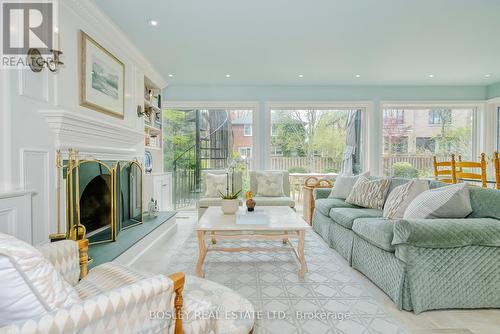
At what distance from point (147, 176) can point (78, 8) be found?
2.24m

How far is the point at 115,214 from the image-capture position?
272 cm

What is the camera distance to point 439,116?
556cm

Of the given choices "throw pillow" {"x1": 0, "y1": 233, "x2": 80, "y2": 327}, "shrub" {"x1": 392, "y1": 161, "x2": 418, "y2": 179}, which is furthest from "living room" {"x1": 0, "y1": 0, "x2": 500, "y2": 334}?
"shrub" {"x1": 392, "y1": 161, "x2": 418, "y2": 179}

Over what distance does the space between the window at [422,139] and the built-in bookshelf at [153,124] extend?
4.48 metres

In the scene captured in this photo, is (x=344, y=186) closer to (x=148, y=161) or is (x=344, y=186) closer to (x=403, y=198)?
(x=403, y=198)

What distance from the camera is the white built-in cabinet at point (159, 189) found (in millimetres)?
4012

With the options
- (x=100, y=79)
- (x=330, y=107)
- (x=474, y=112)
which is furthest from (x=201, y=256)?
(x=474, y=112)

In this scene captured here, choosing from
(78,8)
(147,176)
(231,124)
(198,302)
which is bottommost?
(198,302)

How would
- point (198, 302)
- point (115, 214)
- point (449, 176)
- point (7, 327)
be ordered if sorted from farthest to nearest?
point (449, 176)
point (115, 214)
point (198, 302)
point (7, 327)

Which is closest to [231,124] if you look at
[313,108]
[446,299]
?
[313,108]

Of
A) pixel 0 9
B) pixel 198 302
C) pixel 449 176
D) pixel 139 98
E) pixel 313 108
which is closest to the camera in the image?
pixel 198 302

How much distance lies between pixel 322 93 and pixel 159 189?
3.58 meters

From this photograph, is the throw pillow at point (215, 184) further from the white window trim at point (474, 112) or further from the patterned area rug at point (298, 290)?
the white window trim at point (474, 112)

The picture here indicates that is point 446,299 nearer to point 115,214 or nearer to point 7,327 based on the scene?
point 7,327
